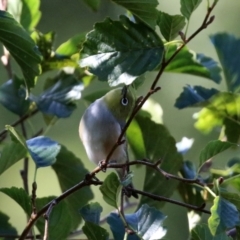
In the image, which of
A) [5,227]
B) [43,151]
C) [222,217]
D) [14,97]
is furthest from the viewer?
[14,97]

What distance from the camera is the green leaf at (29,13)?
1.04m

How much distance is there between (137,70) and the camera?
62 cm

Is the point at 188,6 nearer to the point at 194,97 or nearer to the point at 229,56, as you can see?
the point at 194,97

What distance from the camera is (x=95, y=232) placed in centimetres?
66

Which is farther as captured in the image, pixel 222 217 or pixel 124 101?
pixel 124 101

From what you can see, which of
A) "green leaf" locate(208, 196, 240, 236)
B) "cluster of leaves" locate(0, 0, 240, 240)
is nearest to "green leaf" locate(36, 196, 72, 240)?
"cluster of leaves" locate(0, 0, 240, 240)

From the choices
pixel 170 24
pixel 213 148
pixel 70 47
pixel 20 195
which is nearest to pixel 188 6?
pixel 170 24

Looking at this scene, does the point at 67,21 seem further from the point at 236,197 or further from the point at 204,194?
the point at 236,197

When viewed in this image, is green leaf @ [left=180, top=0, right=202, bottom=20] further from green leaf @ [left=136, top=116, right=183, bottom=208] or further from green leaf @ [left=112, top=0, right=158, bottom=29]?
green leaf @ [left=136, top=116, right=183, bottom=208]

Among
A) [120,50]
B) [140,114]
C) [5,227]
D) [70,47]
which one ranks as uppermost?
[120,50]

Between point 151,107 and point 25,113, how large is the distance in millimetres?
243

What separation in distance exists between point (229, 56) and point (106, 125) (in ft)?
0.84

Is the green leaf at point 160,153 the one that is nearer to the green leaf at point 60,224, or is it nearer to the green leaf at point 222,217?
the green leaf at point 60,224

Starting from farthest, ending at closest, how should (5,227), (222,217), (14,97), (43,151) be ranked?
(14,97), (5,227), (43,151), (222,217)
